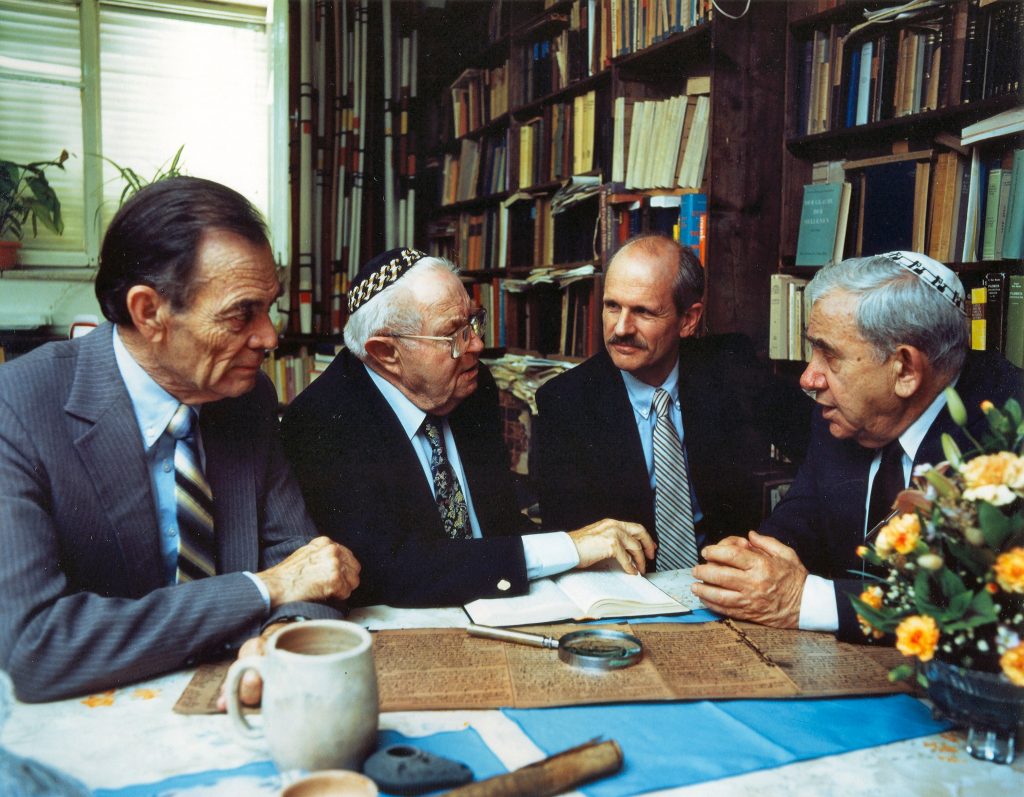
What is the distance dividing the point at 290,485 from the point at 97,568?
0.37 metres

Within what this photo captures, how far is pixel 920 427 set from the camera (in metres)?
1.74

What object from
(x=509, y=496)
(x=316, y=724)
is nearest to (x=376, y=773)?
(x=316, y=724)

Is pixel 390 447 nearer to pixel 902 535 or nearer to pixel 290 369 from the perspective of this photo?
pixel 902 535

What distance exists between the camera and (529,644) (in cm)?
129

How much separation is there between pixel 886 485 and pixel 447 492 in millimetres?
965

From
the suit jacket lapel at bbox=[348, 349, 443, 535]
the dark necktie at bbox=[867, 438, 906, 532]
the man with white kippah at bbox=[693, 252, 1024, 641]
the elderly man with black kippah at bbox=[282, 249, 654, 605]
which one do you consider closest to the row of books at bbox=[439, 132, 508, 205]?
the elderly man with black kippah at bbox=[282, 249, 654, 605]

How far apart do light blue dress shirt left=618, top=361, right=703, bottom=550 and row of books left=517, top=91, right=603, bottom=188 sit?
146 cm

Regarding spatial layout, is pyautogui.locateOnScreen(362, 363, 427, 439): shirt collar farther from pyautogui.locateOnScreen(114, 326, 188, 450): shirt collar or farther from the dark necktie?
the dark necktie

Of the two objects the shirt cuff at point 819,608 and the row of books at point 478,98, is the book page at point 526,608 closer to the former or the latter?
the shirt cuff at point 819,608

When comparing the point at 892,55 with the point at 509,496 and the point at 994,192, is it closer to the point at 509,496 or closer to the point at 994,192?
the point at 994,192

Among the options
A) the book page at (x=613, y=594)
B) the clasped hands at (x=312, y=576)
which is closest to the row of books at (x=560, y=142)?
the book page at (x=613, y=594)

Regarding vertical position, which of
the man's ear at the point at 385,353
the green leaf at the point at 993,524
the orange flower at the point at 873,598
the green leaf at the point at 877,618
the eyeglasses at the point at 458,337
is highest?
the eyeglasses at the point at 458,337

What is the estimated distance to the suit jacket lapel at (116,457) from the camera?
131 centimetres

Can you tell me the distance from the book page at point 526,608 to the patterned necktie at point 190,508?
0.46 metres
